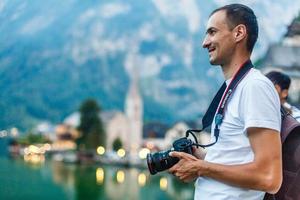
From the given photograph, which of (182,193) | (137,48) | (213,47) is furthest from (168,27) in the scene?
(213,47)

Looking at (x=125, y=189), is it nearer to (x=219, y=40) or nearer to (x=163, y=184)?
(x=163, y=184)

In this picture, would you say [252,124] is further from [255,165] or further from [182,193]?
[182,193]

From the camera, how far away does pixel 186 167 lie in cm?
98

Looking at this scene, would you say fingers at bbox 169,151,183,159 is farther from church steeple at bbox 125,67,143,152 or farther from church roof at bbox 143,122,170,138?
church roof at bbox 143,122,170,138

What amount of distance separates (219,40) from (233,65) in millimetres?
49

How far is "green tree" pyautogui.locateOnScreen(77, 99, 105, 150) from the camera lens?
25023 mm

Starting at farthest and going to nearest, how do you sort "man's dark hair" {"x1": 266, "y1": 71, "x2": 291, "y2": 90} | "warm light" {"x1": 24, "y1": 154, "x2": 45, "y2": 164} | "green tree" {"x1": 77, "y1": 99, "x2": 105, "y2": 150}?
"warm light" {"x1": 24, "y1": 154, "x2": 45, "y2": 164}
"green tree" {"x1": 77, "y1": 99, "x2": 105, "y2": 150}
"man's dark hair" {"x1": 266, "y1": 71, "x2": 291, "y2": 90}

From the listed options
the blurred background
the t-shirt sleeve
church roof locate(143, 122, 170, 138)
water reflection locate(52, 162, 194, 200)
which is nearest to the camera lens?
the t-shirt sleeve

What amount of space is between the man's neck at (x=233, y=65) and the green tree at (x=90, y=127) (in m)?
23.8

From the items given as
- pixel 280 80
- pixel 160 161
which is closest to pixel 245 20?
pixel 160 161

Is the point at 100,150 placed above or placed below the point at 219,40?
below

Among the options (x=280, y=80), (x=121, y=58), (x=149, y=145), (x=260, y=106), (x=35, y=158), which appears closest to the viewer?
(x=260, y=106)

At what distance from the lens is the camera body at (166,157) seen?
101 cm

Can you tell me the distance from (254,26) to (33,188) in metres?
13.4
